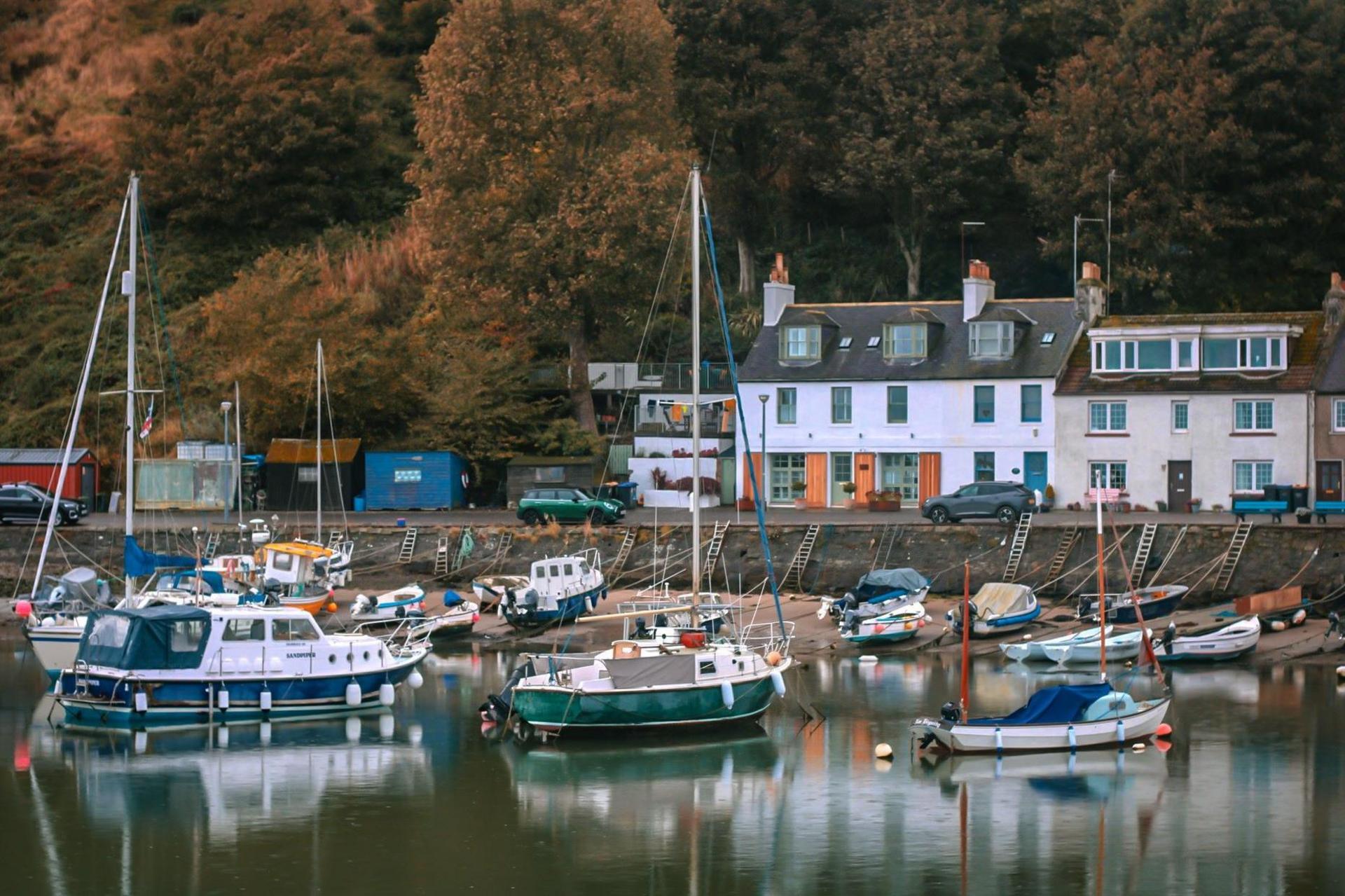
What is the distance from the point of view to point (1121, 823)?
34.1 meters

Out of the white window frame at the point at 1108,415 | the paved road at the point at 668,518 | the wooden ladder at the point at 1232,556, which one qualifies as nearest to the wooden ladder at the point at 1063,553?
the paved road at the point at 668,518

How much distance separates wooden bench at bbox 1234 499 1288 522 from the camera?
61.2m

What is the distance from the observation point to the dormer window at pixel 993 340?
230 feet

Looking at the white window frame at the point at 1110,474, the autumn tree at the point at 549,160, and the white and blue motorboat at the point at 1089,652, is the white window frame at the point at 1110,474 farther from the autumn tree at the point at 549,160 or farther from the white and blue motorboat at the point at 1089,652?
the autumn tree at the point at 549,160

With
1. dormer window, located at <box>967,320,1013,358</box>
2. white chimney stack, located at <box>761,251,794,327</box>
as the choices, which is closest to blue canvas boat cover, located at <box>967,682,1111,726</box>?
dormer window, located at <box>967,320,1013,358</box>

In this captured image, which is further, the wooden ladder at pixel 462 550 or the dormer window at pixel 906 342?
the dormer window at pixel 906 342

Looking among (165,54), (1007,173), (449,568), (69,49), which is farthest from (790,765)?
(69,49)

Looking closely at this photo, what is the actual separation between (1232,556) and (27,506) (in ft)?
147

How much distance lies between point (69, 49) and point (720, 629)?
79572mm

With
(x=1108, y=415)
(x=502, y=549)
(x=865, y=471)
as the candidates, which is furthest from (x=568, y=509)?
(x=1108, y=415)

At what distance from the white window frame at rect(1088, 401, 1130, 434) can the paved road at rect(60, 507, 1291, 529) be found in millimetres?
3526

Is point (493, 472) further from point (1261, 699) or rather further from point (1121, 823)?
point (1121, 823)

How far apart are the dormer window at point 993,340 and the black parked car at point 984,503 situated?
Answer: 7.17 m

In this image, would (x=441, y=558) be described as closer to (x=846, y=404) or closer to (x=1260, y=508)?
(x=846, y=404)
